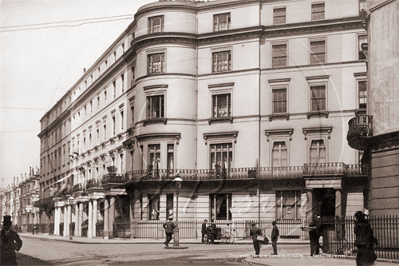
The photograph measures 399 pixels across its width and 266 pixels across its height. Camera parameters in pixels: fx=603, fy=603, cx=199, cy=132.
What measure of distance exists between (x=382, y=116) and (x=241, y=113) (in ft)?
64.0

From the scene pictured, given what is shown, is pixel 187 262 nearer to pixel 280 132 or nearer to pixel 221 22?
pixel 280 132

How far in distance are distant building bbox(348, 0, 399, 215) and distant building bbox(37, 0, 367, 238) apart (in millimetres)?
14752

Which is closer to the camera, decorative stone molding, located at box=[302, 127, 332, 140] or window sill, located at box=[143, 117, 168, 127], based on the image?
decorative stone molding, located at box=[302, 127, 332, 140]

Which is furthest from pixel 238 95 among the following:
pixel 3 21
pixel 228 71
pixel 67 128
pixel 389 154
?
pixel 67 128

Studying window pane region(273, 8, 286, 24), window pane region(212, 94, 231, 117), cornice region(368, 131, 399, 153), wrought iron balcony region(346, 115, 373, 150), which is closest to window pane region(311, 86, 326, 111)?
window pane region(273, 8, 286, 24)

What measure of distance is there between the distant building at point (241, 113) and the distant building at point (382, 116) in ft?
48.4

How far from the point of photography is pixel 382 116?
2692cm

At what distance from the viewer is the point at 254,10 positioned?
46000mm

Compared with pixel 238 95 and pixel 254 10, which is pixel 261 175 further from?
pixel 254 10

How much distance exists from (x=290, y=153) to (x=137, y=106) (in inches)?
498

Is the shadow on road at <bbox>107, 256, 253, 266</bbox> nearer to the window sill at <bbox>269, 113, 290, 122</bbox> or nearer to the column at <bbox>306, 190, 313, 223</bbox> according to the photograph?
the column at <bbox>306, 190, 313, 223</bbox>

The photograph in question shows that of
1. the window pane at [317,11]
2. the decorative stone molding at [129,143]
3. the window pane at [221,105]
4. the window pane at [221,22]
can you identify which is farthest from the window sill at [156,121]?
the window pane at [317,11]

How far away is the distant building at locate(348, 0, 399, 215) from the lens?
25859 mm

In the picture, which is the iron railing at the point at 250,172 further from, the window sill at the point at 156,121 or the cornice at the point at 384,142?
the cornice at the point at 384,142
